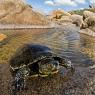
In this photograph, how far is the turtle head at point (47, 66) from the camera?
7.98 meters

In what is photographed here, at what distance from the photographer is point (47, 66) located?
7.98m

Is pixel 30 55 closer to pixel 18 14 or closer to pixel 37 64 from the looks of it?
pixel 37 64

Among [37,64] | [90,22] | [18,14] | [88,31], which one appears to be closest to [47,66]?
[37,64]

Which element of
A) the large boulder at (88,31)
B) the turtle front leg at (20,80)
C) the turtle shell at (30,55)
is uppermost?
the turtle shell at (30,55)

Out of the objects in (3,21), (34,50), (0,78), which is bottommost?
(3,21)

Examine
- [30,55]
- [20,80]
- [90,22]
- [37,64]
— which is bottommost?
[90,22]

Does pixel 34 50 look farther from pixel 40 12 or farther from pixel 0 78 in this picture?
pixel 40 12

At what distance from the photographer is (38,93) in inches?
265

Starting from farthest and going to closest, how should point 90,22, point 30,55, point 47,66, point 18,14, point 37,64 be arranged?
point 18,14 → point 90,22 → point 30,55 → point 37,64 → point 47,66

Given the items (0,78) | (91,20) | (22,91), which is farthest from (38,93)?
(91,20)

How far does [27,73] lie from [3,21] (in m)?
21.1

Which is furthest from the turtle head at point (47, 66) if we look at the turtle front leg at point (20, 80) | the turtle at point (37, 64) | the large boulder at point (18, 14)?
the large boulder at point (18, 14)

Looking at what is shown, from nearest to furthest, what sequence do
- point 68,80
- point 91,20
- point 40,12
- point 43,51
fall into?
1. point 68,80
2. point 43,51
3. point 91,20
4. point 40,12

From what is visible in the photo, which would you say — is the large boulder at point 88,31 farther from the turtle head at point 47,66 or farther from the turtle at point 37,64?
the turtle head at point 47,66
